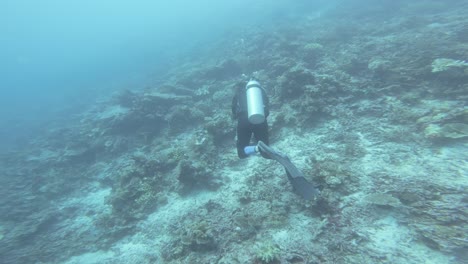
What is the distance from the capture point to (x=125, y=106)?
17.2 meters

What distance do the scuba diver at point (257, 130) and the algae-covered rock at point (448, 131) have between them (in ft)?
12.2

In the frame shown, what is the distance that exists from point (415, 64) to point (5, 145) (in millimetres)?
29295

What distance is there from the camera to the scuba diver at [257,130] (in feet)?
18.7

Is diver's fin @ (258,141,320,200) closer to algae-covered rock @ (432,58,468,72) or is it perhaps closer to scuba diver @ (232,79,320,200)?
scuba diver @ (232,79,320,200)

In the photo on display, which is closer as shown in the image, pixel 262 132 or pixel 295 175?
pixel 295 175

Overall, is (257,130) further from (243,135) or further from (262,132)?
(243,135)

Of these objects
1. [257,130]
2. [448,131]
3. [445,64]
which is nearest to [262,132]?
[257,130]

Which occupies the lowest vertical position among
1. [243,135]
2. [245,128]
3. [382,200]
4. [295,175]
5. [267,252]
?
[267,252]

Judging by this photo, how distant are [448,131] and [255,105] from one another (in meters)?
5.32

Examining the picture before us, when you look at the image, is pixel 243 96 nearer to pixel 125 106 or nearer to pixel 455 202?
pixel 455 202

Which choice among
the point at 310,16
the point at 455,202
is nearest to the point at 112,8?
the point at 310,16

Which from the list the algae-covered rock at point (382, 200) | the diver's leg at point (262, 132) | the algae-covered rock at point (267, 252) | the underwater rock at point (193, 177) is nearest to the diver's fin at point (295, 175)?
the diver's leg at point (262, 132)

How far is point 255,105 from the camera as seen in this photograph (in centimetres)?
599

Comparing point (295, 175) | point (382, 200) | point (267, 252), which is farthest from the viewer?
point (295, 175)
